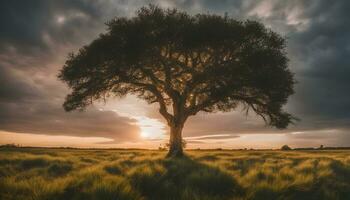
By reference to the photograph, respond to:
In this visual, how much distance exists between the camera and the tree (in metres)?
28.9

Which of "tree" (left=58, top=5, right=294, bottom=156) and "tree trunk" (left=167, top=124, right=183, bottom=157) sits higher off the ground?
"tree" (left=58, top=5, right=294, bottom=156)

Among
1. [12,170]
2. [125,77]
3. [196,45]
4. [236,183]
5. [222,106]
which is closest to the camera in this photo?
[236,183]

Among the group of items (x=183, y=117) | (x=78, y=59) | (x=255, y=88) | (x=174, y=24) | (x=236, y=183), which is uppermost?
(x=174, y=24)

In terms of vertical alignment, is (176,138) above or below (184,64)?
below

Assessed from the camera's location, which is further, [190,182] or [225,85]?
[225,85]

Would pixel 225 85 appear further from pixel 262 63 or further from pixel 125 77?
pixel 125 77

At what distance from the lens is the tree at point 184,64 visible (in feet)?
94.7

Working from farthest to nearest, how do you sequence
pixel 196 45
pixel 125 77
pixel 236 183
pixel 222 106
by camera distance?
pixel 222 106
pixel 125 77
pixel 196 45
pixel 236 183

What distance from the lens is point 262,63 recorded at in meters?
28.9

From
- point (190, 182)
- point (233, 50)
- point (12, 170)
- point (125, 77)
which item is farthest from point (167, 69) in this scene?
point (190, 182)

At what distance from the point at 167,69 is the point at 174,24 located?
390cm

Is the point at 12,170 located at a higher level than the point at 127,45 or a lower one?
lower

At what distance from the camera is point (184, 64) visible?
103 ft

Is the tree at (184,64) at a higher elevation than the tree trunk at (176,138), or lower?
higher
